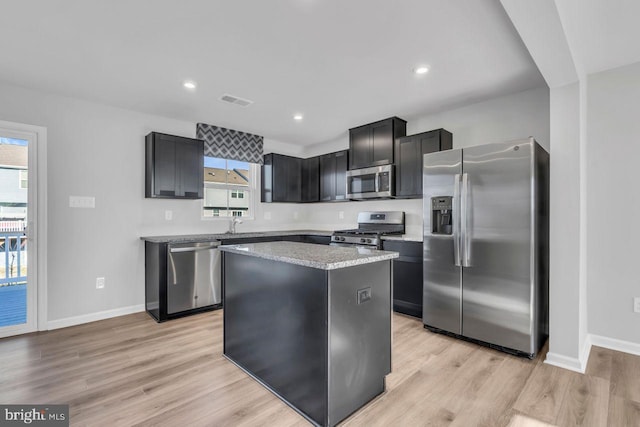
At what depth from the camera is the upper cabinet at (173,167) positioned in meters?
3.73

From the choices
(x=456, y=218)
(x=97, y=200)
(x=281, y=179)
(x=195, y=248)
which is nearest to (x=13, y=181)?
(x=97, y=200)

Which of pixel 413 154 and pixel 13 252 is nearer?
pixel 13 252

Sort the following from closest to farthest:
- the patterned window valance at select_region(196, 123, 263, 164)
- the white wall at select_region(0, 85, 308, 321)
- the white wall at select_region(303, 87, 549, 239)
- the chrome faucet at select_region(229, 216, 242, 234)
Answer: the white wall at select_region(303, 87, 549, 239) → the white wall at select_region(0, 85, 308, 321) → the patterned window valance at select_region(196, 123, 263, 164) → the chrome faucet at select_region(229, 216, 242, 234)

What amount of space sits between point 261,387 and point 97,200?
2.92 m

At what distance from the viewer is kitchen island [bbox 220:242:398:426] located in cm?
174

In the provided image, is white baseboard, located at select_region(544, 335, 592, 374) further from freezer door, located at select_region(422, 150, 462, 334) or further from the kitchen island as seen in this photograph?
the kitchen island

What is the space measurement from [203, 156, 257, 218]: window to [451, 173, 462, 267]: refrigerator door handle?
10.6 feet

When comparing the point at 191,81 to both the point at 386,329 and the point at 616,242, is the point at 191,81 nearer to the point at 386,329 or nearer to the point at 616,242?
the point at 386,329

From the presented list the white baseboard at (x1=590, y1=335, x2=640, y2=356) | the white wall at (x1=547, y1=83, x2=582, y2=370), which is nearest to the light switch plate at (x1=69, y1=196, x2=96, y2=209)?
the white wall at (x1=547, y1=83, x2=582, y2=370)

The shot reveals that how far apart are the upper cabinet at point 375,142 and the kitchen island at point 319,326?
2.29m

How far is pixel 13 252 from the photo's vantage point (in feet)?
10.3

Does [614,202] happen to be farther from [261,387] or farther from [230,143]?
[230,143]

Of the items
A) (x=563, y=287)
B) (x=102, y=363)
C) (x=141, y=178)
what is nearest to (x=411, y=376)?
(x=563, y=287)

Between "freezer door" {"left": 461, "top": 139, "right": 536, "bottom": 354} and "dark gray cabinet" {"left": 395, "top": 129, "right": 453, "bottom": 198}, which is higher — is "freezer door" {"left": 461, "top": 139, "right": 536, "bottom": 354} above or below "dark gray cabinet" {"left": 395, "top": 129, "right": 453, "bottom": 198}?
below
